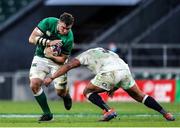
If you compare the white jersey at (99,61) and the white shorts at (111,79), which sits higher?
the white jersey at (99,61)

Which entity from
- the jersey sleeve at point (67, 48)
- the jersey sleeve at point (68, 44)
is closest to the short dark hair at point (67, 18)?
the jersey sleeve at point (68, 44)

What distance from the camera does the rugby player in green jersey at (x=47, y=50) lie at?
1789 centimetres

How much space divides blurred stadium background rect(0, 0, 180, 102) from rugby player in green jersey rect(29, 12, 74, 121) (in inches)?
573

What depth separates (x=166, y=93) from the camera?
104 feet

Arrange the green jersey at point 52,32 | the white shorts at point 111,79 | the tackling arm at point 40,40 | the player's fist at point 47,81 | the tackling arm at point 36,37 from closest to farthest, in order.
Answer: the player's fist at point 47,81 → the white shorts at point 111,79 → the tackling arm at point 40,40 → the tackling arm at point 36,37 → the green jersey at point 52,32

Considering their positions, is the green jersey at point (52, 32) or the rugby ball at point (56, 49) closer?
the rugby ball at point (56, 49)

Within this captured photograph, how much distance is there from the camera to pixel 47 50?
731 inches

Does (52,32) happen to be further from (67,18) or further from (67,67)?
(67,67)

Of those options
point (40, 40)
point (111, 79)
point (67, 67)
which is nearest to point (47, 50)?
point (40, 40)

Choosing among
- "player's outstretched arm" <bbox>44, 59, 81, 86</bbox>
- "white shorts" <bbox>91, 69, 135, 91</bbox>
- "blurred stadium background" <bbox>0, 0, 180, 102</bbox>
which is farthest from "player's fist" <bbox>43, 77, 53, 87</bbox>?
"blurred stadium background" <bbox>0, 0, 180, 102</bbox>

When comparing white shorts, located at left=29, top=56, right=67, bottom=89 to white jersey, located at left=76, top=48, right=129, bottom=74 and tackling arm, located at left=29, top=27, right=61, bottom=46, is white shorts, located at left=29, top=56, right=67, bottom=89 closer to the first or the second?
tackling arm, located at left=29, top=27, right=61, bottom=46

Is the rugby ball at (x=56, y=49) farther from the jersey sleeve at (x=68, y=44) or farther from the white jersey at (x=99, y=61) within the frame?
the white jersey at (x=99, y=61)

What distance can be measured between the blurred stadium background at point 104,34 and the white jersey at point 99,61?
1576 cm

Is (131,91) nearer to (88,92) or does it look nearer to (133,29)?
(88,92)
